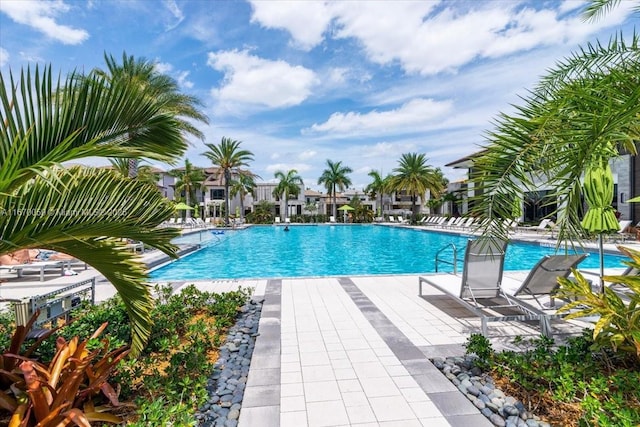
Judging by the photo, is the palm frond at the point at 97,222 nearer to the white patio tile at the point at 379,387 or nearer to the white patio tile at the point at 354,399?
the white patio tile at the point at 354,399

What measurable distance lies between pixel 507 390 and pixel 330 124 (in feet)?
102

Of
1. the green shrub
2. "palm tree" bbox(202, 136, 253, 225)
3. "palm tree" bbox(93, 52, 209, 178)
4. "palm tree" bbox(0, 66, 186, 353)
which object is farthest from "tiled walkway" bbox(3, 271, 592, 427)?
"palm tree" bbox(202, 136, 253, 225)

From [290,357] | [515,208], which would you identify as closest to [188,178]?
[290,357]

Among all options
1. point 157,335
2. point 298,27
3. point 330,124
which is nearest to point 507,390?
point 157,335

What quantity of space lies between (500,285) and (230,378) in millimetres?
4373

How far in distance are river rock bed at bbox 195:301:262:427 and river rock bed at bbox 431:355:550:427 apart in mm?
2141

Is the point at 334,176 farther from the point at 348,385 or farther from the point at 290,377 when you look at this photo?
the point at 348,385

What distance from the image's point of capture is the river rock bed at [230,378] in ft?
9.43

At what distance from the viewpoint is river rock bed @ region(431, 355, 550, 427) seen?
111 inches

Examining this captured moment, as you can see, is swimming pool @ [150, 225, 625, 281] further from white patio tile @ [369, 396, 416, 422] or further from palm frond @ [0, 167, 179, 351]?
white patio tile @ [369, 396, 416, 422]

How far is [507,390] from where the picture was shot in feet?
10.7

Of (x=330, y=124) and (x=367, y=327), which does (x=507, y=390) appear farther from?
(x=330, y=124)

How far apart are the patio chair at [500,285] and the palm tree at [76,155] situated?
4.16 m

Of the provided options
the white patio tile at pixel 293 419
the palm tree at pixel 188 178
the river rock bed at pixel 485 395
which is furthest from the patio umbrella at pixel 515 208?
the palm tree at pixel 188 178
